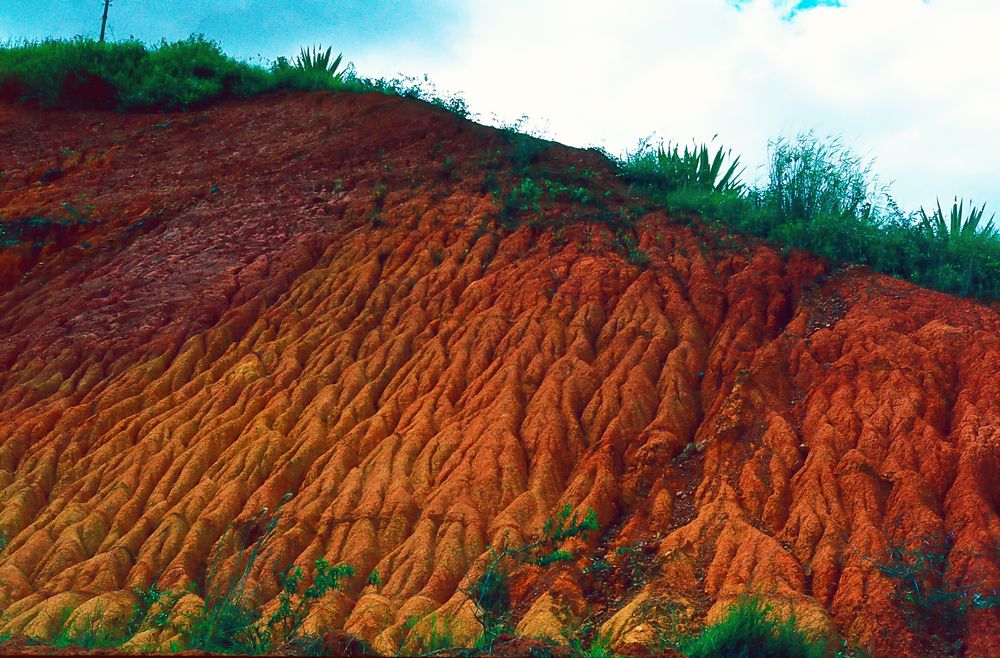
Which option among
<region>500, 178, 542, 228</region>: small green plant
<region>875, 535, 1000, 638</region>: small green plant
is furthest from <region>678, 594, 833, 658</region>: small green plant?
<region>500, 178, 542, 228</region>: small green plant

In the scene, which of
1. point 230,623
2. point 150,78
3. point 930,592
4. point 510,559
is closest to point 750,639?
point 930,592

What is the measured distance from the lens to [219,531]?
46.2 feet

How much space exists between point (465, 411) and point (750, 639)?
21.1 feet

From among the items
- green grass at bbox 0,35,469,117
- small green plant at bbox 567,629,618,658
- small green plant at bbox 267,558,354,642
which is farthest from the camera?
green grass at bbox 0,35,469,117

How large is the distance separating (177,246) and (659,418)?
10842 mm

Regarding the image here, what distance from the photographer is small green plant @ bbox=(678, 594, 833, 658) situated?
32.1 ft

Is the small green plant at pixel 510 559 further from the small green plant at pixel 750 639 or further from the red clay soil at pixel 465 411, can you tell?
the small green plant at pixel 750 639

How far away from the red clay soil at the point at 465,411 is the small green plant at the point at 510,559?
0.60 feet

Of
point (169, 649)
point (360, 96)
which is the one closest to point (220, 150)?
point (360, 96)

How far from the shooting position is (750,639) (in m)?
9.86

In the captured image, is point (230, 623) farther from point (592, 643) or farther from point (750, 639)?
point (750, 639)

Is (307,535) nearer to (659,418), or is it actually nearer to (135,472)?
(135,472)

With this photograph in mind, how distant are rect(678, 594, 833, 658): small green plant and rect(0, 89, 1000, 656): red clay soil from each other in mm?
654

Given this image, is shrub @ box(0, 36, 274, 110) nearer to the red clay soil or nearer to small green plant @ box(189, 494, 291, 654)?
Answer: the red clay soil
